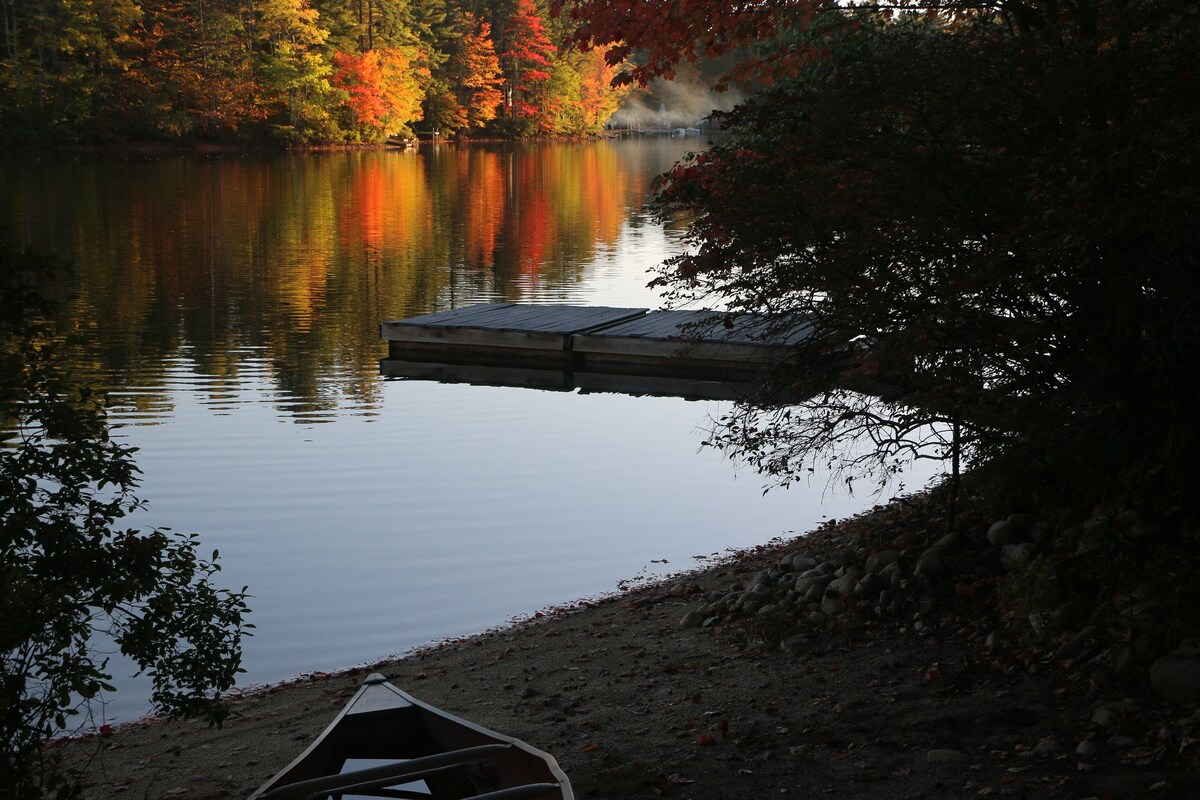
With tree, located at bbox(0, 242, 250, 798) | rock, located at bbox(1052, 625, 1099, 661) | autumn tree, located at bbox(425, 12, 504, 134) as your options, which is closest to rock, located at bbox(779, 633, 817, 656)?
rock, located at bbox(1052, 625, 1099, 661)

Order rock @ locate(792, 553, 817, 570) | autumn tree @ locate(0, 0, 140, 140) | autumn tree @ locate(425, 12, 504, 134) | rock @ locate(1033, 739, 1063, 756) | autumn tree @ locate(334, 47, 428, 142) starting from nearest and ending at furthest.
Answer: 1. rock @ locate(1033, 739, 1063, 756)
2. rock @ locate(792, 553, 817, 570)
3. autumn tree @ locate(0, 0, 140, 140)
4. autumn tree @ locate(334, 47, 428, 142)
5. autumn tree @ locate(425, 12, 504, 134)

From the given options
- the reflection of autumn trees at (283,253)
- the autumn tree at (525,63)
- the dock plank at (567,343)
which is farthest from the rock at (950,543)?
the autumn tree at (525,63)

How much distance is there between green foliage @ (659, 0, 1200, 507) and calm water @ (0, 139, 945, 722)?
3637 mm

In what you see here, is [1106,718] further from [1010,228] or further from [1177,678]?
[1010,228]

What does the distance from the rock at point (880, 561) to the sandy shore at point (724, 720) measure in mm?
486

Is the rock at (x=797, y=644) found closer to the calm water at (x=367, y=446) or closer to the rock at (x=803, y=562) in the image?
the rock at (x=803, y=562)

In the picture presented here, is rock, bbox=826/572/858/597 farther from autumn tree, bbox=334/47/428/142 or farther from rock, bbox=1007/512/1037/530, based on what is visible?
autumn tree, bbox=334/47/428/142

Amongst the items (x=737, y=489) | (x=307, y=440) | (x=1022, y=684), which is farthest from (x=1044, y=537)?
(x=307, y=440)

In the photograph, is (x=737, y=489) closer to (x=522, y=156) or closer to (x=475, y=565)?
(x=475, y=565)

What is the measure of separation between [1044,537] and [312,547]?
609 centimetres

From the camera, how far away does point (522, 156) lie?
69.4m

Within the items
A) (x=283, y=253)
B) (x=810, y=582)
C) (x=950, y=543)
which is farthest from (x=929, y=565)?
(x=283, y=253)

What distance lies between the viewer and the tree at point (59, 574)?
4.05 meters

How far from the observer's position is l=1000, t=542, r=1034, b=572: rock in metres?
6.38
